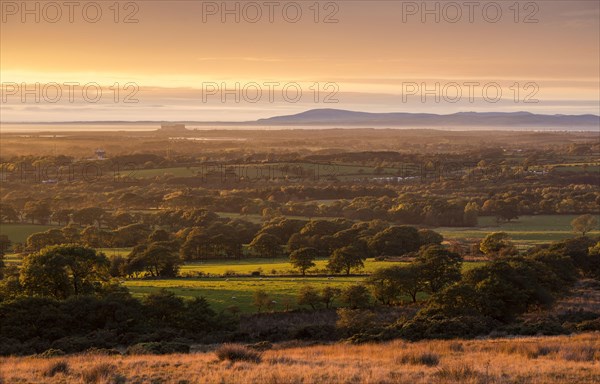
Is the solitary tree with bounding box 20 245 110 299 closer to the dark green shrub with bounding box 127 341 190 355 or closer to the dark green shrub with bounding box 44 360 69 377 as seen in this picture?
the dark green shrub with bounding box 127 341 190 355

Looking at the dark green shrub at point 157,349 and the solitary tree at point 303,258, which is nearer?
the dark green shrub at point 157,349

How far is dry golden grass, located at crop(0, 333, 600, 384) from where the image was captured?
1791cm

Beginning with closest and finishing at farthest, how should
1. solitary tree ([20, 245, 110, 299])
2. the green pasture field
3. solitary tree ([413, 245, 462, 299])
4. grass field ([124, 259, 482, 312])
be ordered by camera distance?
1. solitary tree ([20, 245, 110, 299])
2. the green pasture field
3. grass field ([124, 259, 482, 312])
4. solitary tree ([413, 245, 462, 299])

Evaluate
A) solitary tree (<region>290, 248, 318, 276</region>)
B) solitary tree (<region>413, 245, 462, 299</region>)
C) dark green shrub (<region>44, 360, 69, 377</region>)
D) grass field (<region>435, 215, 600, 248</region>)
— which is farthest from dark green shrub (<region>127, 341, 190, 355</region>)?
grass field (<region>435, 215, 600, 248</region>)

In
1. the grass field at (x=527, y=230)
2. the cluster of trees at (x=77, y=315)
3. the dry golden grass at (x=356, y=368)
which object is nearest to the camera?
the dry golden grass at (x=356, y=368)

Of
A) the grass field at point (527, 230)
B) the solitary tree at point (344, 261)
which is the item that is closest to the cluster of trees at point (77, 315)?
the solitary tree at point (344, 261)

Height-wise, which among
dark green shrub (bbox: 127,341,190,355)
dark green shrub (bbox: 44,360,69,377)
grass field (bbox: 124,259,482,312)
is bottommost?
grass field (bbox: 124,259,482,312)

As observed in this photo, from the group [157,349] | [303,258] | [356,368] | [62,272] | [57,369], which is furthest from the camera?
[303,258]

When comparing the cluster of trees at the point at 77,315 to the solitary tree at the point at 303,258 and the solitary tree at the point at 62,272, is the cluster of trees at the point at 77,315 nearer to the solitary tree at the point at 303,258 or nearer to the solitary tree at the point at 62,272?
the solitary tree at the point at 62,272

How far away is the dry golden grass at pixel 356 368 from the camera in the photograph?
17.9 m

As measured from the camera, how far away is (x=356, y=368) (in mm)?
19547

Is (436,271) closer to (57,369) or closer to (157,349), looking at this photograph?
(157,349)

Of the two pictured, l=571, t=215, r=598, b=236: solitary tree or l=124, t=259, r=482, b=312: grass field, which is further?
l=571, t=215, r=598, b=236: solitary tree

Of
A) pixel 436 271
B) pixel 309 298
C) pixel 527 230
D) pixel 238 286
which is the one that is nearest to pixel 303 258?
pixel 238 286
